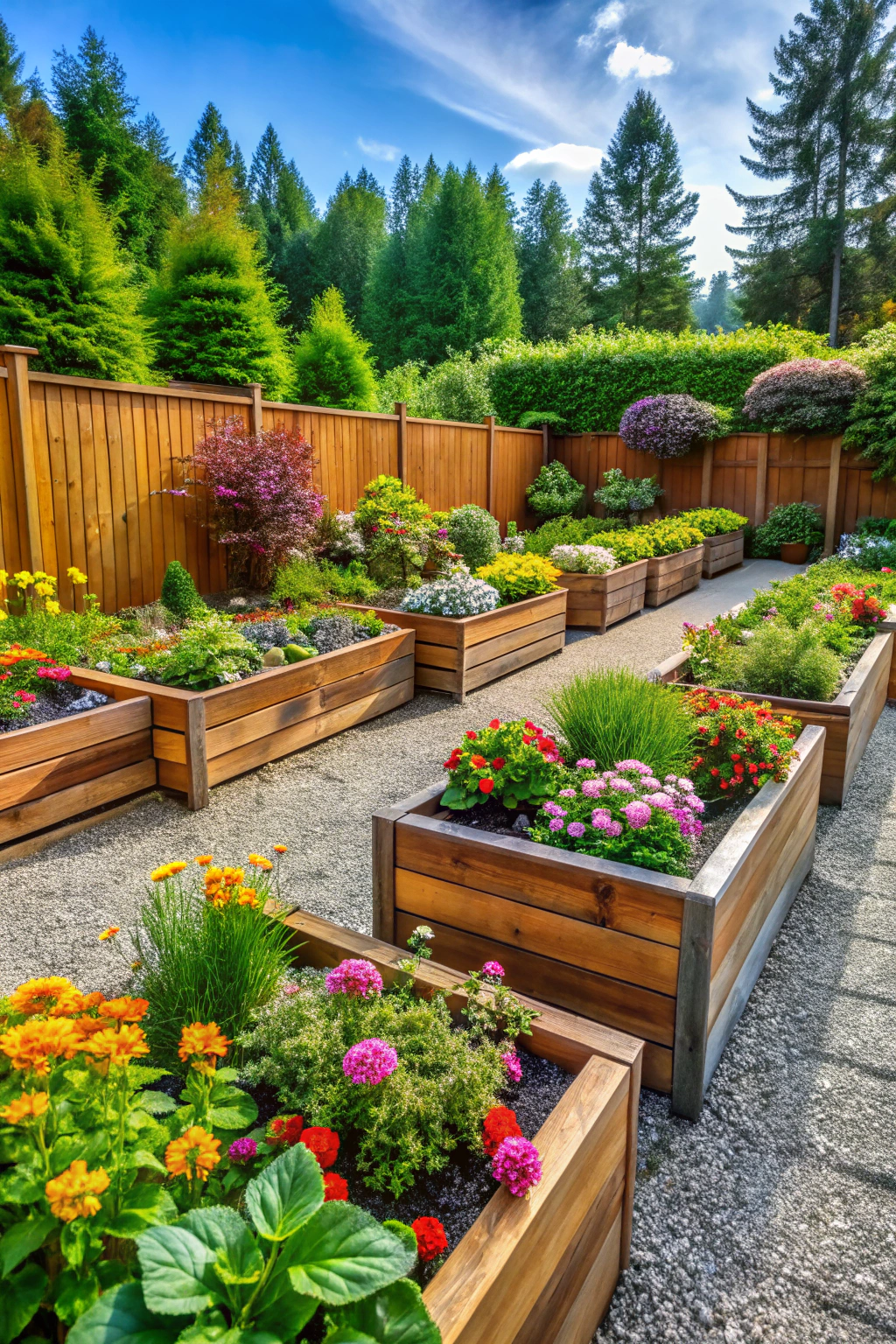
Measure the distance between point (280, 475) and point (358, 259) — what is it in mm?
24951

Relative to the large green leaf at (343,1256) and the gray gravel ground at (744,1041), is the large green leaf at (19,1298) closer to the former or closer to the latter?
the large green leaf at (343,1256)

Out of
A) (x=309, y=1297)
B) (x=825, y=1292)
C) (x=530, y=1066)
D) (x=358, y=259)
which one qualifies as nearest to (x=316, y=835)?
A: (x=530, y=1066)

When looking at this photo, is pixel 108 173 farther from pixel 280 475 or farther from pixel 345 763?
pixel 345 763

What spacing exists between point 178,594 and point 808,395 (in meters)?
8.93

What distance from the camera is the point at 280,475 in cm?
616

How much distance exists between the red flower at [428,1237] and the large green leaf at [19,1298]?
458 millimetres

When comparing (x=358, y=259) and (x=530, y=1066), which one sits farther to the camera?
(x=358, y=259)

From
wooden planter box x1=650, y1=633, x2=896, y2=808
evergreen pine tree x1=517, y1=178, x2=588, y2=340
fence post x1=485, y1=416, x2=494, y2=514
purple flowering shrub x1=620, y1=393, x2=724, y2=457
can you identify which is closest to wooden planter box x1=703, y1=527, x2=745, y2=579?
purple flowering shrub x1=620, y1=393, x2=724, y2=457

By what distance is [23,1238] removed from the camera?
0.92 m

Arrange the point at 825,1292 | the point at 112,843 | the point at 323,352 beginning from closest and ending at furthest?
the point at 825,1292 < the point at 112,843 < the point at 323,352

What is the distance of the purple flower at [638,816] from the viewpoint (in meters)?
2.20

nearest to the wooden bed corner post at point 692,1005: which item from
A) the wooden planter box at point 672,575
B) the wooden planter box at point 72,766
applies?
the wooden planter box at point 72,766

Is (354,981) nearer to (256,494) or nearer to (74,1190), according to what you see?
(74,1190)

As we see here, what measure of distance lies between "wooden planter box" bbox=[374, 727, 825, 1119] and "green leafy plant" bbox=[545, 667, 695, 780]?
384 millimetres
